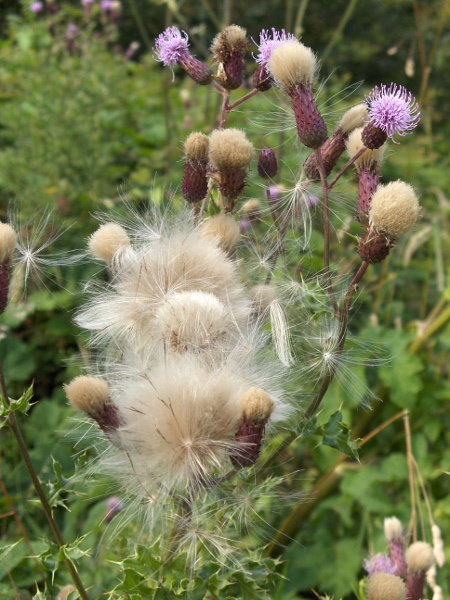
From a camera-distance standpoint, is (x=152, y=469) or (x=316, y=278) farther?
(x=316, y=278)

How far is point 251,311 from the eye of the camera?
45.3 inches

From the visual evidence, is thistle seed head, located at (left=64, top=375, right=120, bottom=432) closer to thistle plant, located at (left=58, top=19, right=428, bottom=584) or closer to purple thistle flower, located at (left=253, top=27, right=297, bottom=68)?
thistle plant, located at (left=58, top=19, right=428, bottom=584)

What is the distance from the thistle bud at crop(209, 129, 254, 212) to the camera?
113cm

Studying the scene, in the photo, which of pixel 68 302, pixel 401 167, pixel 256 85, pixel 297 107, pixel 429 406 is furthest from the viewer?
pixel 401 167

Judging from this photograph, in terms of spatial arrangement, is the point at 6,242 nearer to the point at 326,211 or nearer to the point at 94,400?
the point at 94,400

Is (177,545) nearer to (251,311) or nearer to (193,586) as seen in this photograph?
(193,586)

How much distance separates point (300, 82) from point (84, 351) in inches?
63.3

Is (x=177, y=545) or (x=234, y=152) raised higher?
(x=234, y=152)

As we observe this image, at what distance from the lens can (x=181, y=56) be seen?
4.59 feet

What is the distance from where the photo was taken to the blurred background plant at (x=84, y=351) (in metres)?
1.39

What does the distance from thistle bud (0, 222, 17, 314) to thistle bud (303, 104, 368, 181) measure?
524 mm

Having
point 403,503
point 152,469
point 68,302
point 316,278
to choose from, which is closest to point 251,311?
point 316,278

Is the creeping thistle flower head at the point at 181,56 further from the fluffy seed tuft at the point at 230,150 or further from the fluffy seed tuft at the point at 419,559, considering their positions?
the fluffy seed tuft at the point at 419,559

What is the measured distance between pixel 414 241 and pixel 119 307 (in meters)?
1.64
